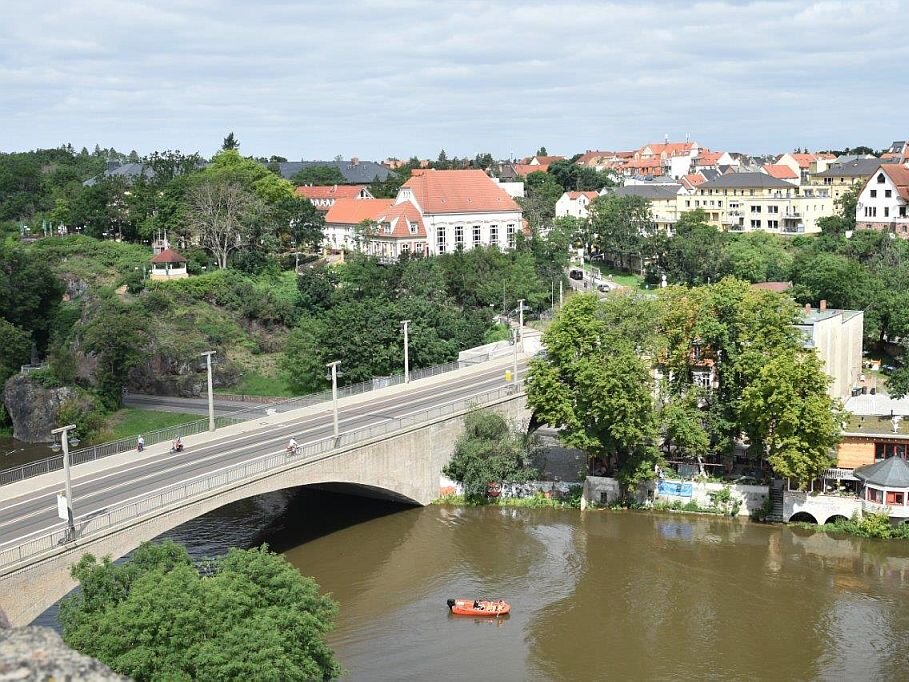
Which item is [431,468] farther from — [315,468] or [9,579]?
[9,579]

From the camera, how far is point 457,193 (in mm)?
95062

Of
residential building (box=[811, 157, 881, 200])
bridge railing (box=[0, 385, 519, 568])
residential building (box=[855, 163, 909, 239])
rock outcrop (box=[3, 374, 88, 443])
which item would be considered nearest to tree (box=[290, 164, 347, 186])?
residential building (box=[811, 157, 881, 200])

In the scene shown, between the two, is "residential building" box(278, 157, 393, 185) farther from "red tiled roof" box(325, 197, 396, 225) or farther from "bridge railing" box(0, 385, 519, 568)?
"bridge railing" box(0, 385, 519, 568)

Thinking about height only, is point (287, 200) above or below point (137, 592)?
above

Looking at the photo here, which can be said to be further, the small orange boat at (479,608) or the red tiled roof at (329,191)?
the red tiled roof at (329,191)

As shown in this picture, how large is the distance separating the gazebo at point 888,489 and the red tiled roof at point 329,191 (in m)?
84.0

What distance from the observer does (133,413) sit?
64062 mm

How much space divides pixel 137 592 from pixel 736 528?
94.2 ft

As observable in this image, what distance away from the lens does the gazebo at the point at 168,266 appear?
267 ft

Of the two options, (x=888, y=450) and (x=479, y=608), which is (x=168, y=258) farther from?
(x=888, y=450)

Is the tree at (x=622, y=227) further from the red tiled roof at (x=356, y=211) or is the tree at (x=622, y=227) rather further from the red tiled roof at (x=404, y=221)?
the red tiled roof at (x=356, y=211)

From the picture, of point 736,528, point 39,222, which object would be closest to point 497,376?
point 736,528

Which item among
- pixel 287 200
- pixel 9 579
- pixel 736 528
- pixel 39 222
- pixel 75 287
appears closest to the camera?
pixel 9 579

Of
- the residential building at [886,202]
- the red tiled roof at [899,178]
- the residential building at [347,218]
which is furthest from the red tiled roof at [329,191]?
the red tiled roof at [899,178]
